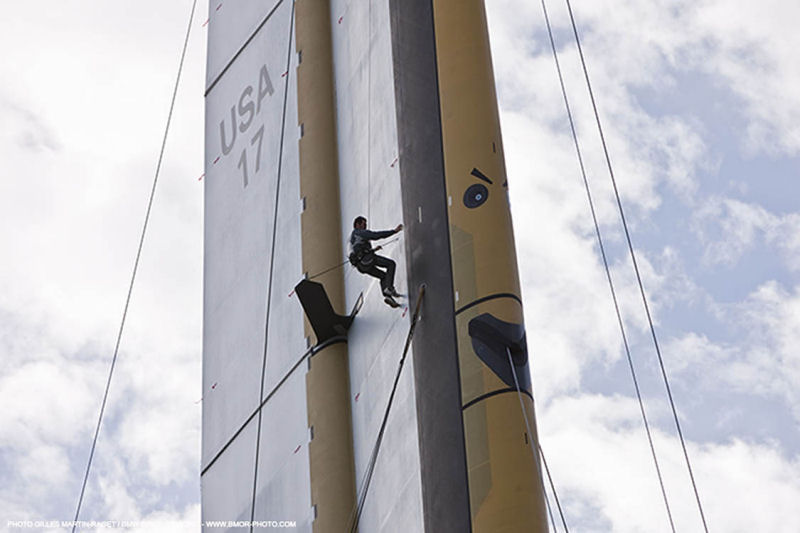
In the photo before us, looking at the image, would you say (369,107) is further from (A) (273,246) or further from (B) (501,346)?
(B) (501,346)

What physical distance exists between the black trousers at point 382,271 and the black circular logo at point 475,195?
716 mm

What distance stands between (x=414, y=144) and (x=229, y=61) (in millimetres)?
4734

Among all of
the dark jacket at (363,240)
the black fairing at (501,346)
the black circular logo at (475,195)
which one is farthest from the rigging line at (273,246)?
the black fairing at (501,346)

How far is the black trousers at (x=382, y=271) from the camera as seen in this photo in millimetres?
7789

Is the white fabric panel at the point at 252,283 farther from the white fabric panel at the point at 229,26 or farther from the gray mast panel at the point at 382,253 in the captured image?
the gray mast panel at the point at 382,253

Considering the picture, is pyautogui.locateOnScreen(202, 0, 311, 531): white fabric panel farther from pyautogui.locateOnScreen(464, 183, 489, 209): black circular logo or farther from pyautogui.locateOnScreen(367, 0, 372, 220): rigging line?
pyautogui.locateOnScreen(464, 183, 489, 209): black circular logo

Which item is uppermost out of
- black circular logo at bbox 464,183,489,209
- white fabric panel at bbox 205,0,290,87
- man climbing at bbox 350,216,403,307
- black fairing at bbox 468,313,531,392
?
white fabric panel at bbox 205,0,290,87

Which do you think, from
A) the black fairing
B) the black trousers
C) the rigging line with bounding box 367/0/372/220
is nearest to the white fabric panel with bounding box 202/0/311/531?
the rigging line with bounding box 367/0/372/220

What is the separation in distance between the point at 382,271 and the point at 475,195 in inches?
34.0

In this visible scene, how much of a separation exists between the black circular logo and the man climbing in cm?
65

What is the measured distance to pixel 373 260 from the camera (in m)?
7.82

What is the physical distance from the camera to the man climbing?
25.5 ft

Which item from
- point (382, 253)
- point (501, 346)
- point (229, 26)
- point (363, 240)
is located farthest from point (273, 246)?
point (501, 346)

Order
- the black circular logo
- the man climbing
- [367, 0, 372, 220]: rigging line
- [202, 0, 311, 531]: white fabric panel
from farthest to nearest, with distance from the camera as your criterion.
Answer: [202, 0, 311, 531]: white fabric panel, [367, 0, 372, 220]: rigging line, the man climbing, the black circular logo
